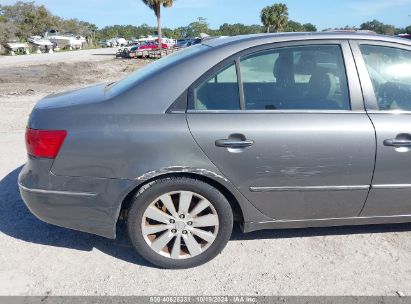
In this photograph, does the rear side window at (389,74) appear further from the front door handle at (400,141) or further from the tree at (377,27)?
the tree at (377,27)

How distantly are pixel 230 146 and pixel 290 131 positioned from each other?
0.45 meters

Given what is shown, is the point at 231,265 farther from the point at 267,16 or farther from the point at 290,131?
the point at 267,16

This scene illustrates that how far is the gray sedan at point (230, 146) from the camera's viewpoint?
262cm

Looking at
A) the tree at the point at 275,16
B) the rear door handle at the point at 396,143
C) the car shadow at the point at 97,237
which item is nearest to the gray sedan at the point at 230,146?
the rear door handle at the point at 396,143

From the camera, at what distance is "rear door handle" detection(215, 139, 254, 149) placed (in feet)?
8.59

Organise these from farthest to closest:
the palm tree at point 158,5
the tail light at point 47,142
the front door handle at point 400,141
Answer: the palm tree at point 158,5 → the front door handle at point 400,141 → the tail light at point 47,142

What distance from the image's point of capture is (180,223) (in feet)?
9.18

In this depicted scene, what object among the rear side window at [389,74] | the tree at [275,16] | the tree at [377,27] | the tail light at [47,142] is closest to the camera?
the tail light at [47,142]

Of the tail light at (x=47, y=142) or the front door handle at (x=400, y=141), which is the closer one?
the tail light at (x=47, y=142)

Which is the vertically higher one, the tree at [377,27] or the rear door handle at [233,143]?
the tree at [377,27]

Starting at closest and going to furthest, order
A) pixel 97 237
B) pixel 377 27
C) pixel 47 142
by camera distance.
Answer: pixel 47 142 < pixel 97 237 < pixel 377 27

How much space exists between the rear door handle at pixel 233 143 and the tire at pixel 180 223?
0.32 m

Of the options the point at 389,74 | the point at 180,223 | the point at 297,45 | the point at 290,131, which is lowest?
the point at 180,223

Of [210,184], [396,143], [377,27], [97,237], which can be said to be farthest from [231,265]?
[377,27]
